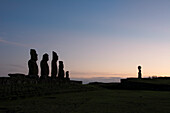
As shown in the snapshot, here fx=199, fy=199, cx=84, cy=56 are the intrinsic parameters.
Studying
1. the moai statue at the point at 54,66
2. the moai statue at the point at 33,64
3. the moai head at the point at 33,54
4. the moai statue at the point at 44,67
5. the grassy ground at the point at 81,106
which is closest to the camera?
the grassy ground at the point at 81,106

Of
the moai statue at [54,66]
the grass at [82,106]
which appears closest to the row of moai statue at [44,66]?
the moai statue at [54,66]

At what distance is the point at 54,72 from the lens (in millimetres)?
42562

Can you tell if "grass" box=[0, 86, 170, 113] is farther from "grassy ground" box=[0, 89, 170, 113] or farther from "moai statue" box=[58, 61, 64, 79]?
"moai statue" box=[58, 61, 64, 79]

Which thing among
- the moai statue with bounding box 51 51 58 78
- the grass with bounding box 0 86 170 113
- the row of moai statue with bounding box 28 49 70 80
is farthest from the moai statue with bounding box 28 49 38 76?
Answer: the grass with bounding box 0 86 170 113

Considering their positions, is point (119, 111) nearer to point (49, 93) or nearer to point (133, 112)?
point (133, 112)

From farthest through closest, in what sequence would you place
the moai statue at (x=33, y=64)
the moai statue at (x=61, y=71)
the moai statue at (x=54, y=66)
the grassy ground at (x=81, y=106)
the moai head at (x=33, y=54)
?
the moai statue at (x=61, y=71) → the moai statue at (x=54, y=66) → the moai head at (x=33, y=54) → the moai statue at (x=33, y=64) → the grassy ground at (x=81, y=106)

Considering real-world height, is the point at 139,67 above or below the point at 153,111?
above

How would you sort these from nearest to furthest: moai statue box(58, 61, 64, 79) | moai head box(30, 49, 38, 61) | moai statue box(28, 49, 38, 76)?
moai statue box(28, 49, 38, 76) < moai head box(30, 49, 38, 61) < moai statue box(58, 61, 64, 79)

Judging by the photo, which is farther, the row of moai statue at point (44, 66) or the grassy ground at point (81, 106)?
the row of moai statue at point (44, 66)

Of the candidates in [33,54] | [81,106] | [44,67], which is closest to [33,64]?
[33,54]

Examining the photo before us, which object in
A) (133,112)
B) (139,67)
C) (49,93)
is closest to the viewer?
(133,112)

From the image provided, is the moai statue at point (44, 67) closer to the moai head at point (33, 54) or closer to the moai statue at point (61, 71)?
the moai head at point (33, 54)

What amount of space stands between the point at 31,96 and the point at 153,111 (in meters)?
12.5

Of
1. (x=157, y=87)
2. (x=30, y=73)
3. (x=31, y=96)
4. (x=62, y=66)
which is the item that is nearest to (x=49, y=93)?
(x=31, y=96)
